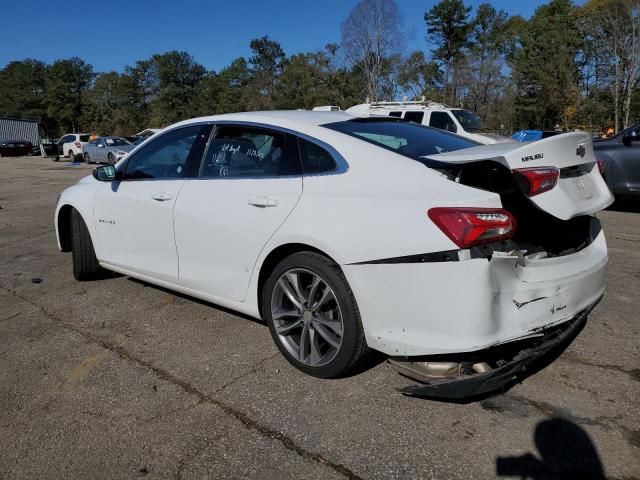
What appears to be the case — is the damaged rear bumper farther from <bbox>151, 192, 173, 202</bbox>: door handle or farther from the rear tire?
the rear tire

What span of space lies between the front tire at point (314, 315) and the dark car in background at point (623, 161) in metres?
6.88

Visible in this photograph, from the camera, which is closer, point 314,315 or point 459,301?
point 459,301

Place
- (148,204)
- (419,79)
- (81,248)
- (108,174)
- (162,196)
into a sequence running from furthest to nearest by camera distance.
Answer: (419,79) < (81,248) < (108,174) < (148,204) < (162,196)

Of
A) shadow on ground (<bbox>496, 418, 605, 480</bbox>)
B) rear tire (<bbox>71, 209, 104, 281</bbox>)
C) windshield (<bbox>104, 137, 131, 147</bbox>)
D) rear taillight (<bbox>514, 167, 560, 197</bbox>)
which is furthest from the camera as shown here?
windshield (<bbox>104, 137, 131, 147</bbox>)

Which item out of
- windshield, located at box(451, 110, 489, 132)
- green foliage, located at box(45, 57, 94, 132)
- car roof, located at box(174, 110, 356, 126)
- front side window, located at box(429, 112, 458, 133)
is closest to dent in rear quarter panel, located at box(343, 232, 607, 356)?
car roof, located at box(174, 110, 356, 126)

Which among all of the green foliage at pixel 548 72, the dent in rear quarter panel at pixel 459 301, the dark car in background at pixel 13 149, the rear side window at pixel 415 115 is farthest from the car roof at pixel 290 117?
the green foliage at pixel 548 72

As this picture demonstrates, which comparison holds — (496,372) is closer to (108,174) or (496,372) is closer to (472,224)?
(472,224)

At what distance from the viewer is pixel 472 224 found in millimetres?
2215

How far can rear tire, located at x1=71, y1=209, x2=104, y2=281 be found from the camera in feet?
14.9

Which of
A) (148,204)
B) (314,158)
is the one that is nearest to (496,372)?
(314,158)

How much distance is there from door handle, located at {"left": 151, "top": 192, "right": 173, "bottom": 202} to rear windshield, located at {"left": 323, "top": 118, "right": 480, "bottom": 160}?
129 cm

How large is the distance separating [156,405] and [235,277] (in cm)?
88

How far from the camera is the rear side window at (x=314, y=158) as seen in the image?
9.10 feet

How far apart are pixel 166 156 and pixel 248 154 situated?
0.97 metres
